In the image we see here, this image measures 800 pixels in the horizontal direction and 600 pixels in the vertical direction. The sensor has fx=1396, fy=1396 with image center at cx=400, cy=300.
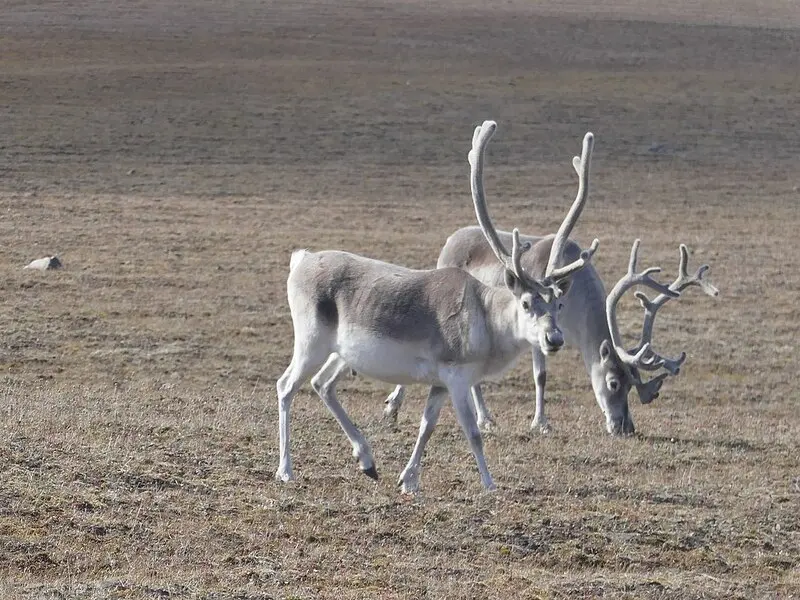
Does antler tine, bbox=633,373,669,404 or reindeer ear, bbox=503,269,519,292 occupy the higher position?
reindeer ear, bbox=503,269,519,292

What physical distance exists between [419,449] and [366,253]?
52.4 ft

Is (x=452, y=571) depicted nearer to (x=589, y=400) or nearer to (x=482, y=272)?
(x=482, y=272)

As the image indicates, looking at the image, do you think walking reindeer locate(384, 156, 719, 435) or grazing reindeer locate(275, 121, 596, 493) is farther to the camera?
walking reindeer locate(384, 156, 719, 435)

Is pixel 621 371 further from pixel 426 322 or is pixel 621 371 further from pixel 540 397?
Result: pixel 426 322

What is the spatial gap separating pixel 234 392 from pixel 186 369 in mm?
1810

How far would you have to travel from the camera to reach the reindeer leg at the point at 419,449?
1051 cm

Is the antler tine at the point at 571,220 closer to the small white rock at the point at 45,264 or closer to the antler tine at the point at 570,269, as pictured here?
the antler tine at the point at 570,269

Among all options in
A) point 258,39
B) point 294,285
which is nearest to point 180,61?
point 258,39

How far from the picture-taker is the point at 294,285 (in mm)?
11211

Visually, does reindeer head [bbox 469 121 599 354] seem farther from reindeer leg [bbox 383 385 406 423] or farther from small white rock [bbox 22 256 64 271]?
small white rock [bbox 22 256 64 271]

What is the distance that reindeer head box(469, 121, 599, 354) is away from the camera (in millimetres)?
10016

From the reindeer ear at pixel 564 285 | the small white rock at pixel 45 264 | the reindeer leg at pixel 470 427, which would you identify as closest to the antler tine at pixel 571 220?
the reindeer ear at pixel 564 285

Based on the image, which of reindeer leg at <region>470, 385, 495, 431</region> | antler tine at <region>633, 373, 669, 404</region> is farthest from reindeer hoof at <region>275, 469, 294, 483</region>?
antler tine at <region>633, 373, 669, 404</region>

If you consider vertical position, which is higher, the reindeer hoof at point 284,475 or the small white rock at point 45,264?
the reindeer hoof at point 284,475
